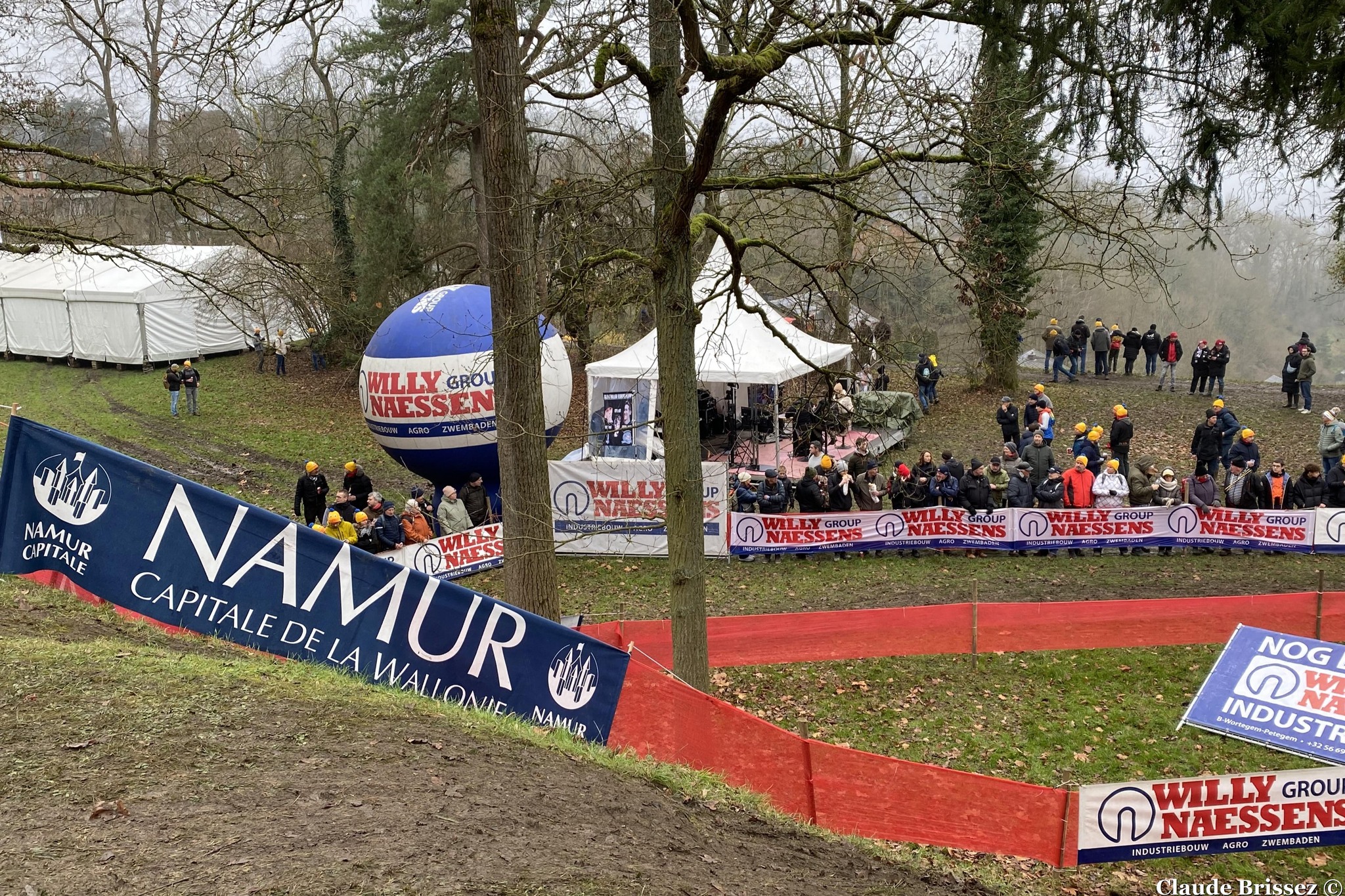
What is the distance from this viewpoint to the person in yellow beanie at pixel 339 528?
539 inches

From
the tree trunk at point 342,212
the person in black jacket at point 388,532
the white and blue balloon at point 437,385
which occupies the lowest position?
the person in black jacket at point 388,532

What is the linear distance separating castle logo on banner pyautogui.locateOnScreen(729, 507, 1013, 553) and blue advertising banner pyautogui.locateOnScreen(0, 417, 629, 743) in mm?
8144

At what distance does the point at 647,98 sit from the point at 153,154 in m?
9.17

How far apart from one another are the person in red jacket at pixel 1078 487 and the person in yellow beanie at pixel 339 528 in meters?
11.0

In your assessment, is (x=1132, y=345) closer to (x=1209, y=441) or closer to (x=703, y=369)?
(x=1209, y=441)

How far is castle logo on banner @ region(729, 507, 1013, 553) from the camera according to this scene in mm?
15820

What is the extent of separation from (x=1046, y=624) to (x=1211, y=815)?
471 cm

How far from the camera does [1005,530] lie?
1585 cm

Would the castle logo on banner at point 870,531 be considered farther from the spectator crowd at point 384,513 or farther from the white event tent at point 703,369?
the spectator crowd at point 384,513

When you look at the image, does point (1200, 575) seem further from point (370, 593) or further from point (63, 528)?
point (63, 528)

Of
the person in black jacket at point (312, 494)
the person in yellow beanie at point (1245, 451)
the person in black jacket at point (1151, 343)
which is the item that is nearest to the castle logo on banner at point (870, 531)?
the person in yellow beanie at point (1245, 451)

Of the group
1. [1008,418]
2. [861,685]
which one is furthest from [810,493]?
[1008,418]

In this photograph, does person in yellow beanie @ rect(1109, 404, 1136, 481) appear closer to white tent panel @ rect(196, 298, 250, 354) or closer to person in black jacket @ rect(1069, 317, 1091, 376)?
person in black jacket @ rect(1069, 317, 1091, 376)

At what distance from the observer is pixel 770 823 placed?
7.25 meters
